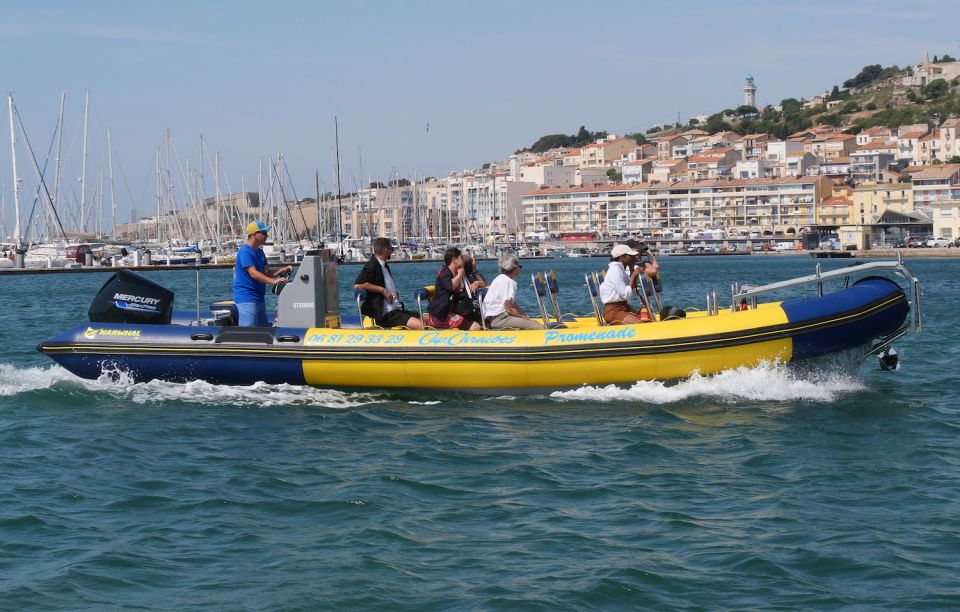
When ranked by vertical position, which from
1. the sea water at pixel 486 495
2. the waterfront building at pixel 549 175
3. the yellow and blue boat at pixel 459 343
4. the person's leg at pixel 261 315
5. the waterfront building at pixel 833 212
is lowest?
the sea water at pixel 486 495

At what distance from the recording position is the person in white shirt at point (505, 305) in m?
12.3

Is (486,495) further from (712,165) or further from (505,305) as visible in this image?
(712,165)

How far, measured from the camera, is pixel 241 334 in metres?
12.2

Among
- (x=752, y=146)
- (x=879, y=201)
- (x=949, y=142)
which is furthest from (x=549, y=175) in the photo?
(x=879, y=201)

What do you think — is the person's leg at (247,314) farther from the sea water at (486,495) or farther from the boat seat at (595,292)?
the boat seat at (595,292)

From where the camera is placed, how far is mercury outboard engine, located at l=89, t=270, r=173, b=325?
1286 cm

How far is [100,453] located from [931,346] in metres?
13.1

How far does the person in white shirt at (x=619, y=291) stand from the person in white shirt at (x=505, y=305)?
794 millimetres

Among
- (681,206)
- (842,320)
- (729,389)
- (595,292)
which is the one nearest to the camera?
(842,320)

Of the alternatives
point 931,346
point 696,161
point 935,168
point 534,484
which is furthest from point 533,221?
point 534,484

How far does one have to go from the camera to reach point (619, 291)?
12570 mm

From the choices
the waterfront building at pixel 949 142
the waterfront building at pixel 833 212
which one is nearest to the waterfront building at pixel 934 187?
the waterfront building at pixel 833 212

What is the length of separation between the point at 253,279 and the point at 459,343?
2357 mm

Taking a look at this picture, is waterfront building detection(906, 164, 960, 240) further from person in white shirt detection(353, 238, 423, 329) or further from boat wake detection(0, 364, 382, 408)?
boat wake detection(0, 364, 382, 408)
